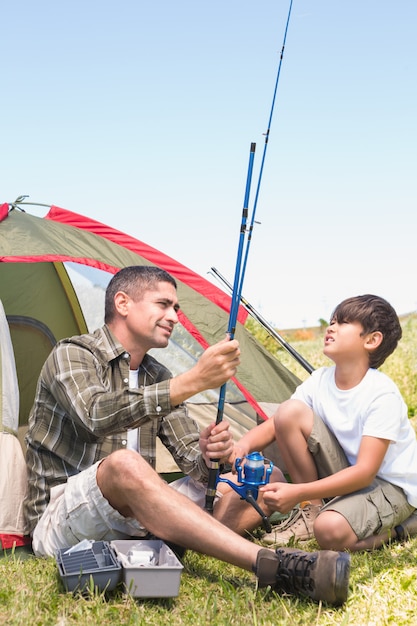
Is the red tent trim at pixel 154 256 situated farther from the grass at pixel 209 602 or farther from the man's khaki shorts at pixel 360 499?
the grass at pixel 209 602

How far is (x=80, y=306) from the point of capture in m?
4.60

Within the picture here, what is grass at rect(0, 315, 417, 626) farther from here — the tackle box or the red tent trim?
the red tent trim

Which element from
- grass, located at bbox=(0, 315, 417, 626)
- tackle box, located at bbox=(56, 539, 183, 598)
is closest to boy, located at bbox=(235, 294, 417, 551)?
grass, located at bbox=(0, 315, 417, 626)

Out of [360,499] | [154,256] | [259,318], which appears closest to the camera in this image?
[360,499]

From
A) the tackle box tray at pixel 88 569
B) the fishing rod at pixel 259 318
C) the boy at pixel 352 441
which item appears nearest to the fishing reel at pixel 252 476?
the boy at pixel 352 441

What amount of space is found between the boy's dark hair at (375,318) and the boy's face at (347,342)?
0.03 metres

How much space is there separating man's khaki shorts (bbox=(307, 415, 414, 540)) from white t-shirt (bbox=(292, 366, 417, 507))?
0.13ft

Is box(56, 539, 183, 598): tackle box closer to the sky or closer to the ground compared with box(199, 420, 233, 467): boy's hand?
closer to the ground

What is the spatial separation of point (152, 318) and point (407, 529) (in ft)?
4.66

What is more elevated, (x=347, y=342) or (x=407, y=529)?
(x=347, y=342)

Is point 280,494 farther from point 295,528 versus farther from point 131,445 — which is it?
point 131,445

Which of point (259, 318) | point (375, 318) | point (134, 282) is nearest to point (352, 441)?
point (375, 318)

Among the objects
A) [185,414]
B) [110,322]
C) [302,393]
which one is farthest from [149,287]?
[302,393]

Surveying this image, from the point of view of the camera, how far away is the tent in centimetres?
383
